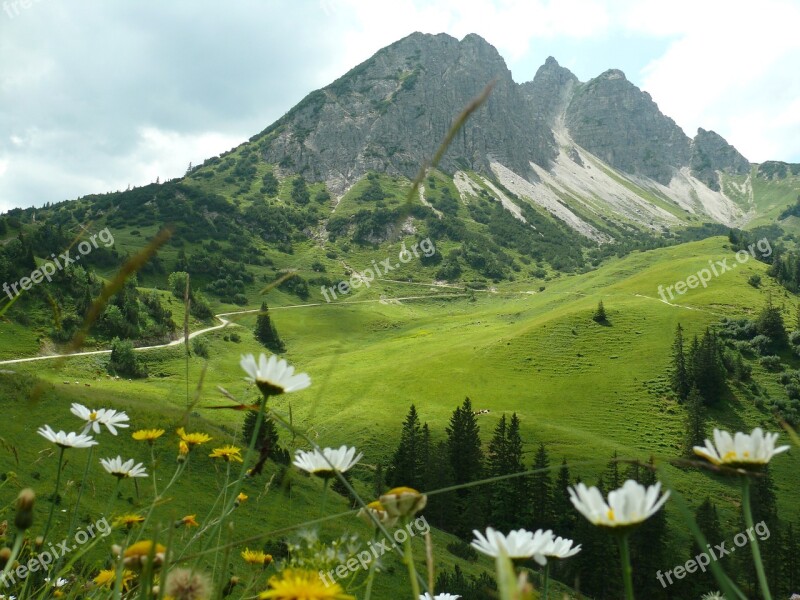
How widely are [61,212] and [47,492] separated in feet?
561

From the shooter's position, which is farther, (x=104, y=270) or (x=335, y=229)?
(x=335, y=229)

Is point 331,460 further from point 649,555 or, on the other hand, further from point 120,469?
point 649,555

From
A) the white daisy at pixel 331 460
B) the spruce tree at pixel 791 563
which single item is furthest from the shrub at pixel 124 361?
the white daisy at pixel 331 460

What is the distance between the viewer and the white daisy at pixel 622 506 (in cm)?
127

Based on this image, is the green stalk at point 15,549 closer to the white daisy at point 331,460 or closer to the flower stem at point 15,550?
the flower stem at point 15,550

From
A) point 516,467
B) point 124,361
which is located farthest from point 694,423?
point 124,361

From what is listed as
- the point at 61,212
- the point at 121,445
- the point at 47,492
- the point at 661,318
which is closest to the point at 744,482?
the point at 47,492

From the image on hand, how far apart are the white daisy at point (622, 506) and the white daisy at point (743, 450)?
0.24 meters

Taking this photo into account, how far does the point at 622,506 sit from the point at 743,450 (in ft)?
1.72

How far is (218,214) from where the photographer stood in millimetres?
164875

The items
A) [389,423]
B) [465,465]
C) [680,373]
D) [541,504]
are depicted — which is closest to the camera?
[541,504]

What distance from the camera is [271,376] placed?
1719 millimetres

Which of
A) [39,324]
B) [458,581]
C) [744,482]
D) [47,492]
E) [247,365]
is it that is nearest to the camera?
[744,482]

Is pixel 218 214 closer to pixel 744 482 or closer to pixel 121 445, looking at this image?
pixel 121 445
